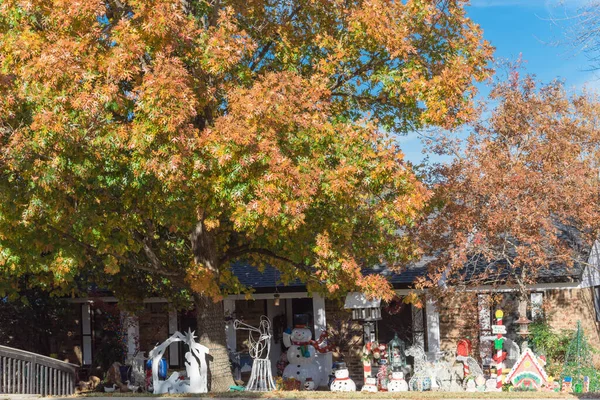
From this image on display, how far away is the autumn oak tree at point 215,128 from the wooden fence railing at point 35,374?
62.1 inches

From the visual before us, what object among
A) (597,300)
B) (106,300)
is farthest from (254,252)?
(597,300)

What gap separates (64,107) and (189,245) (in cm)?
694

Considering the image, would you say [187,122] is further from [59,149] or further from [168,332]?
[168,332]

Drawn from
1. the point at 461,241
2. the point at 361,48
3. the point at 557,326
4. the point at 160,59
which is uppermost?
the point at 361,48

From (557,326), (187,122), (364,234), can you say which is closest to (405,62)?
(364,234)

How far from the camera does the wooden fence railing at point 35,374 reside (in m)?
15.8

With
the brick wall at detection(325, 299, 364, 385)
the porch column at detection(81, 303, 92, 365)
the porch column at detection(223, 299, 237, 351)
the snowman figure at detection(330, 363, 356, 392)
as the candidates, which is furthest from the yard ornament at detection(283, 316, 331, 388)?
the porch column at detection(81, 303, 92, 365)

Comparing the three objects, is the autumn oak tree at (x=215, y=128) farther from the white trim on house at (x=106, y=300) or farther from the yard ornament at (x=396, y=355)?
the white trim on house at (x=106, y=300)

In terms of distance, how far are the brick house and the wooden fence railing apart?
3807 millimetres

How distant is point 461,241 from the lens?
16.7 meters

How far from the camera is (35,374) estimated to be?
16.6m

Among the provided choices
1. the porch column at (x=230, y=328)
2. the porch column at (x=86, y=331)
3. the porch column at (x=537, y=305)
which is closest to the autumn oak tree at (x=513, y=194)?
the porch column at (x=537, y=305)

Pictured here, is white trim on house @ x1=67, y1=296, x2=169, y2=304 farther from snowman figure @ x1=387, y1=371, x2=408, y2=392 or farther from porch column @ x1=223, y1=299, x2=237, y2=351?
snowman figure @ x1=387, y1=371, x2=408, y2=392

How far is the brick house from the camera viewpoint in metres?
19.2
